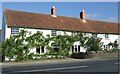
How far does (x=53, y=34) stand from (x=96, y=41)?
8378 millimetres

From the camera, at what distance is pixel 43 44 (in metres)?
36.6

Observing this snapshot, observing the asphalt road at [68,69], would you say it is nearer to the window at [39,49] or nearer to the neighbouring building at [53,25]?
the neighbouring building at [53,25]

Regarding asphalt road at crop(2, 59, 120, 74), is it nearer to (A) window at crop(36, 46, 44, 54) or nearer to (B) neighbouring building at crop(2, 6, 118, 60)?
(B) neighbouring building at crop(2, 6, 118, 60)

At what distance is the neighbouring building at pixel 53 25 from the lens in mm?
35744

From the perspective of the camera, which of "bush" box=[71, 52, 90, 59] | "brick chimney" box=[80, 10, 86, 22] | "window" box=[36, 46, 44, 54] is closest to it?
"window" box=[36, 46, 44, 54]

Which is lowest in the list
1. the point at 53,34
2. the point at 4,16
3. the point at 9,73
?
the point at 9,73

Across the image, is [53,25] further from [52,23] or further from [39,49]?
[39,49]

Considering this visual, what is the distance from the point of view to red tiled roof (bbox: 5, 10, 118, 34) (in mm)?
37031

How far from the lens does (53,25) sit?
40.5 m

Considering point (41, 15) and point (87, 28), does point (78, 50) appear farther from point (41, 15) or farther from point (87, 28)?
point (41, 15)

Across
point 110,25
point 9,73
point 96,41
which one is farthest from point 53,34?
point 9,73

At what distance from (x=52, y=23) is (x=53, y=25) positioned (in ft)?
2.36

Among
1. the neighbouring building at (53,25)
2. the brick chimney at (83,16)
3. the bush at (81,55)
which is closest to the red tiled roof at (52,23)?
the neighbouring building at (53,25)

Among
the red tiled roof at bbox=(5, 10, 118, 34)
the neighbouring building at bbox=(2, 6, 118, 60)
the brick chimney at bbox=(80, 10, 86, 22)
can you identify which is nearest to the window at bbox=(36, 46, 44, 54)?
the neighbouring building at bbox=(2, 6, 118, 60)
